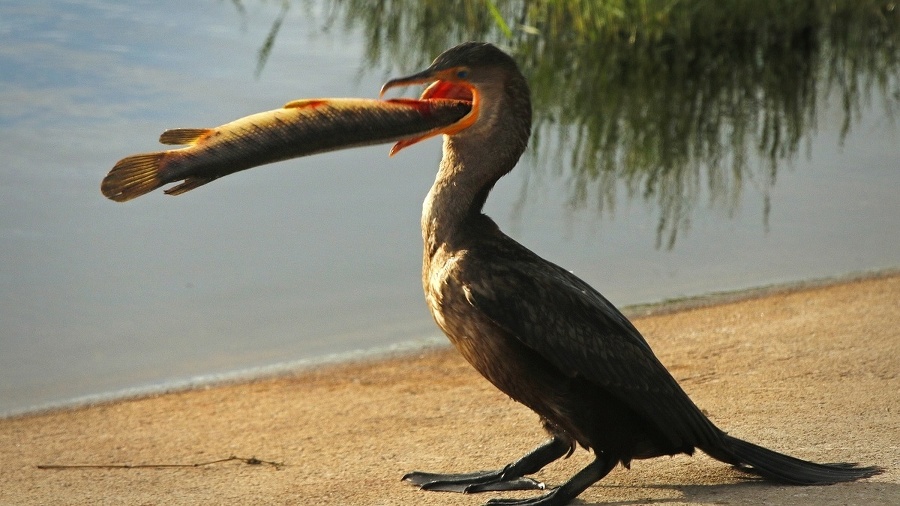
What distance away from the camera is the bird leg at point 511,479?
398cm

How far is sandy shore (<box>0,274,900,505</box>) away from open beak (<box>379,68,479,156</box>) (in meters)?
1.14

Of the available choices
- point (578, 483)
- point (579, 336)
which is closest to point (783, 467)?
point (578, 483)

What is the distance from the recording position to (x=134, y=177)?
10.6 ft

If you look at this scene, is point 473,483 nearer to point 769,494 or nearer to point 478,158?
point 769,494

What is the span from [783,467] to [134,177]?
2093 millimetres

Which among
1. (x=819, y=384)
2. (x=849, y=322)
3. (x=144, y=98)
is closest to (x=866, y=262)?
(x=849, y=322)

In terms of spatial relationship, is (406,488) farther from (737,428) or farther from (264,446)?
(737,428)

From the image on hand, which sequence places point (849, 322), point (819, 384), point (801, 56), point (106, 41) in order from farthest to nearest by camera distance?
point (801, 56) < point (106, 41) < point (849, 322) < point (819, 384)

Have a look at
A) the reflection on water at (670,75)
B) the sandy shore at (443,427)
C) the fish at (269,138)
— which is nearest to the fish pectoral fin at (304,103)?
the fish at (269,138)

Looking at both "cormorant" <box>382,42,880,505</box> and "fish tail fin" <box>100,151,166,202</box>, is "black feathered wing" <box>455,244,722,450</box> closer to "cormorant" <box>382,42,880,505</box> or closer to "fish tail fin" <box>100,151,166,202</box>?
"cormorant" <box>382,42,880,505</box>

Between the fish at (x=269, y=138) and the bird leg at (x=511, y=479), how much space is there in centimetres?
107

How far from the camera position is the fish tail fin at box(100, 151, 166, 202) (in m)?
3.22

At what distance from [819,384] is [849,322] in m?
0.97

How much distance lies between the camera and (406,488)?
4004 millimetres
